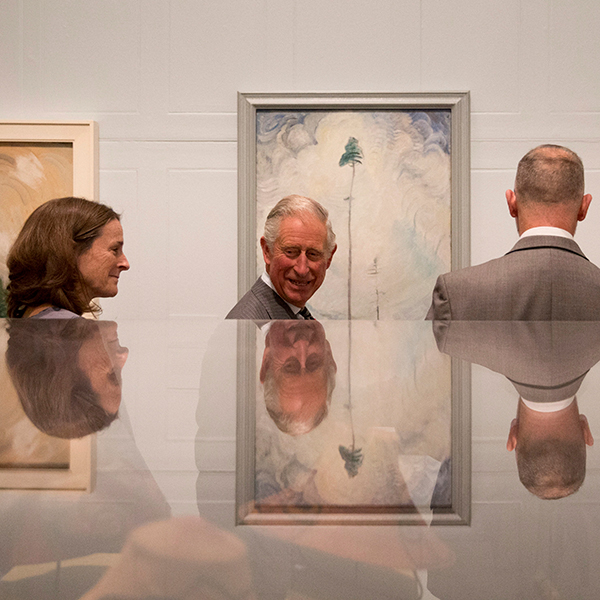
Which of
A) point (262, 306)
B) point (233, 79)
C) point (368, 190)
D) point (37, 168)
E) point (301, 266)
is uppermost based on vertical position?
point (233, 79)

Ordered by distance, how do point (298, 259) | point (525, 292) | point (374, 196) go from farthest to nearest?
point (374, 196)
point (298, 259)
point (525, 292)

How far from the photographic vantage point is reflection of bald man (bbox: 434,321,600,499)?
0.12m

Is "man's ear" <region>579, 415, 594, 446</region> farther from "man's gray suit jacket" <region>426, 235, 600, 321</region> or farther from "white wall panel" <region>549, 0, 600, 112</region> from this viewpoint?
"white wall panel" <region>549, 0, 600, 112</region>

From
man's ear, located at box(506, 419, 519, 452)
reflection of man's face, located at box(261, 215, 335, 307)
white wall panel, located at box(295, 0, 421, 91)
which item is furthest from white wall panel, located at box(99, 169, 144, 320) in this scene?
man's ear, located at box(506, 419, 519, 452)

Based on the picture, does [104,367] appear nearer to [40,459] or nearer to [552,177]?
[40,459]

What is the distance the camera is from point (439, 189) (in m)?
3.05

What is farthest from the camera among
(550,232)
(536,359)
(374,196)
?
(374,196)

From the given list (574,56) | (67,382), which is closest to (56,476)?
(67,382)

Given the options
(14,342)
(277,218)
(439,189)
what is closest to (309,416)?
(14,342)

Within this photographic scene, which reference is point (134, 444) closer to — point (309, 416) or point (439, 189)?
point (309, 416)

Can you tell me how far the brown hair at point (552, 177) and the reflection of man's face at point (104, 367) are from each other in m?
1.48

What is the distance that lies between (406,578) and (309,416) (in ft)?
0.33

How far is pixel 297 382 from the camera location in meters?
0.26

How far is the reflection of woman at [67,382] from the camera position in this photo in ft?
0.58
